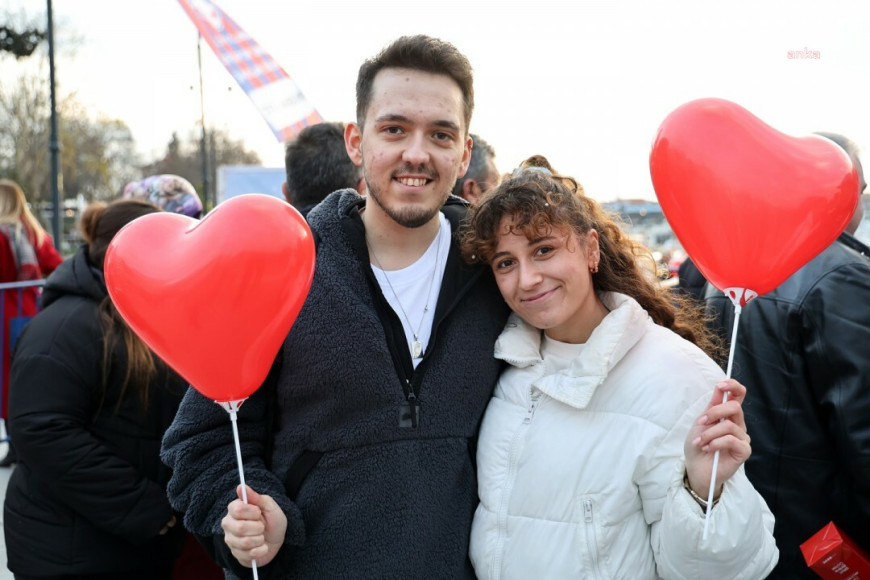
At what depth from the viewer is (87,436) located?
2.56 metres

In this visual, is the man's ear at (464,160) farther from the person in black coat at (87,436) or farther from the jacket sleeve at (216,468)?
the person in black coat at (87,436)

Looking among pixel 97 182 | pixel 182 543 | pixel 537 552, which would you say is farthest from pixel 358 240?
pixel 97 182

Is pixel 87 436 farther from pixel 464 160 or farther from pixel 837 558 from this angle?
pixel 837 558

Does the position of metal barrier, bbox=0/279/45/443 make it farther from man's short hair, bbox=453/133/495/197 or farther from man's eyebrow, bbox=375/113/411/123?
man's eyebrow, bbox=375/113/411/123

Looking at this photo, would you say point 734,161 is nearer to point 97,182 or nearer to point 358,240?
point 358,240

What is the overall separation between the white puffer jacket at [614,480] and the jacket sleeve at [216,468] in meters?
0.52

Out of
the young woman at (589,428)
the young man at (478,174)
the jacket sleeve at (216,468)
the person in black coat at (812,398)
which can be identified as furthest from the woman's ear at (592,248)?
the young man at (478,174)

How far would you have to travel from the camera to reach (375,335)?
193 cm

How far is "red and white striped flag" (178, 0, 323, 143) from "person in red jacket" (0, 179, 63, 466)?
1.96 metres

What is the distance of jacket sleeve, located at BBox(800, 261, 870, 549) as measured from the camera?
6.64 feet

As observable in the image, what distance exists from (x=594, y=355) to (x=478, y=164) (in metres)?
2.27

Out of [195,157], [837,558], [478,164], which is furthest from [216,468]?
[195,157]

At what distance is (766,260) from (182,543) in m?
2.28

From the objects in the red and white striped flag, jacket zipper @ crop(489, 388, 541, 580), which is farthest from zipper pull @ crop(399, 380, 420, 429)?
the red and white striped flag
